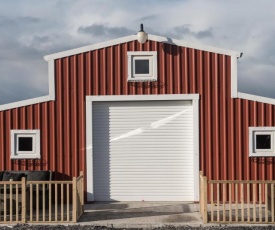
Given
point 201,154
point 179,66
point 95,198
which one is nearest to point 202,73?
point 179,66

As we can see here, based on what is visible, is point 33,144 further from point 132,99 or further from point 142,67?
point 142,67

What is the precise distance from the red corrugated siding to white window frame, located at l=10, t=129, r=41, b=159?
14 cm

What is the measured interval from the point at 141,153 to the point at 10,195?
4.41 m

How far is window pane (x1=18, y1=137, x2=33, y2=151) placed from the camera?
1407 cm

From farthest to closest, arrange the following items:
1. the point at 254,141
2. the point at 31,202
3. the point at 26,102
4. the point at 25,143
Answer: the point at 25,143 → the point at 26,102 → the point at 254,141 → the point at 31,202

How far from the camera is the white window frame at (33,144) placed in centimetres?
1395

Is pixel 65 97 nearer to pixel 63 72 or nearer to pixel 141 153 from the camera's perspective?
pixel 63 72

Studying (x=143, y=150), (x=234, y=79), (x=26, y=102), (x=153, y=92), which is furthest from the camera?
(x=143, y=150)

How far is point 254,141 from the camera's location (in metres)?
13.6

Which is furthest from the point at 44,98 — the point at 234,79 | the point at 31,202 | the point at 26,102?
the point at 234,79

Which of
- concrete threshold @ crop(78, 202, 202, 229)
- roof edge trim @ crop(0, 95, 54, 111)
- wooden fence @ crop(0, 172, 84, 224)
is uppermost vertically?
roof edge trim @ crop(0, 95, 54, 111)

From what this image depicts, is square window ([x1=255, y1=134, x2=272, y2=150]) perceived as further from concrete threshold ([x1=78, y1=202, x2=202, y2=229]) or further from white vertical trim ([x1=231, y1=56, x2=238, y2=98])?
concrete threshold ([x1=78, y1=202, x2=202, y2=229])

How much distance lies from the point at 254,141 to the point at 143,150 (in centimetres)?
322

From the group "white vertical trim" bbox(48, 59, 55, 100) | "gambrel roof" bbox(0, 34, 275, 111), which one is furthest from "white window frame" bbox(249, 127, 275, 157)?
"white vertical trim" bbox(48, 59, 55, 100)
